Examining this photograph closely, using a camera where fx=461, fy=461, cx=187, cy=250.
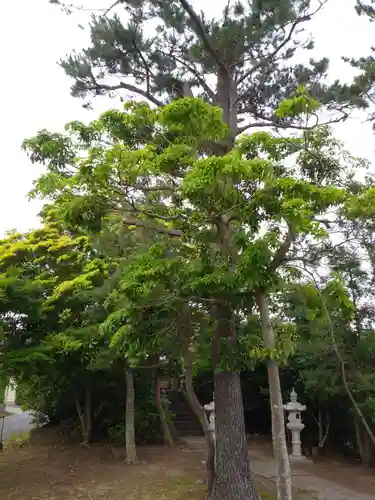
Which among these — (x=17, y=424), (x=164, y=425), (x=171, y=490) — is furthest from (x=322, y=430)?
(x=17, y=424)

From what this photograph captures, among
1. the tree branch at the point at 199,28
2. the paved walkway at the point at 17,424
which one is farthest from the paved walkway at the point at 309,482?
the paved walkway at the point at 17,424

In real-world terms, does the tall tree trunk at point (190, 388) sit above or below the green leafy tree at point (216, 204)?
below

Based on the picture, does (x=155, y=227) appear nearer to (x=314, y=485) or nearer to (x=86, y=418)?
(x=314, y=485)

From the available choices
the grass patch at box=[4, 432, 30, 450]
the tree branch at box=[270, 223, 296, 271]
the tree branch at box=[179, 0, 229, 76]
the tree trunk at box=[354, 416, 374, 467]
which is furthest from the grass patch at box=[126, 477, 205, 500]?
the tree branch at box=[179, 0, 229, 76]

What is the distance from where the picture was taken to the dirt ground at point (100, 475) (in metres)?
6.77

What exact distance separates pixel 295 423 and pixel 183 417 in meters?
4.93

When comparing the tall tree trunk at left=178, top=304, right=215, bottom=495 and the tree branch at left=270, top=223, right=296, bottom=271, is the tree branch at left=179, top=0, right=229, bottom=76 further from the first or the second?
the tall tree trunk at left=178, top=304, right=215, bottom=495

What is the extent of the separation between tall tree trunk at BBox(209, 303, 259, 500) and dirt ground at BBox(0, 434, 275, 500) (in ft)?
2.35

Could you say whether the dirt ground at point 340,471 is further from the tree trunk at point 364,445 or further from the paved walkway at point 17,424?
the paved walkway at point 17,424

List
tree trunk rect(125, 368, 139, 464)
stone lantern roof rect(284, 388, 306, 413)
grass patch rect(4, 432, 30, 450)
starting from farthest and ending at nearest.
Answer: grass patch rect(4, 432, 30, 450), stone lantern roof rect(284, 388, 306, 413), tree trunk rect(125, 368, 139, 464)

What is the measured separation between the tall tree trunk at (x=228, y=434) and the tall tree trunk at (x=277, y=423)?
0.73 metres

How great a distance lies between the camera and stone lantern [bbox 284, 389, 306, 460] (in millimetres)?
9695

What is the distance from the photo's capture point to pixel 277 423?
4.82 meters

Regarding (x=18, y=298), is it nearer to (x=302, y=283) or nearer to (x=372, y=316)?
(x=302, y=283)
